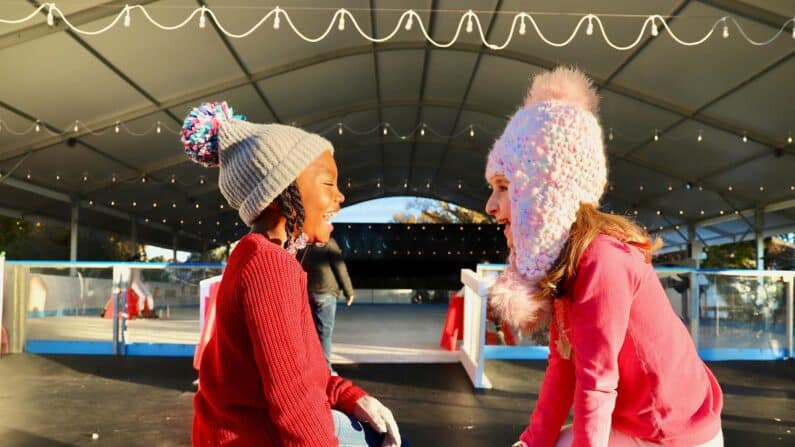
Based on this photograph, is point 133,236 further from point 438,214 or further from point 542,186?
point 542,186

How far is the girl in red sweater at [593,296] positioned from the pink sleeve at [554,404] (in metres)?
0.08

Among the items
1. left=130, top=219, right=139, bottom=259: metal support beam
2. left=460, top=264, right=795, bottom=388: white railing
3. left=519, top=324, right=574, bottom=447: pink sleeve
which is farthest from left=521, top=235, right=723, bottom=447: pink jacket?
left=130, top=219, right=139, bottom=259: metal support beam

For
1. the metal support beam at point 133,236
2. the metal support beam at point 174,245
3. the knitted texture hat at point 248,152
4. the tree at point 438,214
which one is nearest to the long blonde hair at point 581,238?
the knitted texture hat at point 248,152

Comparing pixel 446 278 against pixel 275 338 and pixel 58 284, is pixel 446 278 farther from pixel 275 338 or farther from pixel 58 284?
pixel 275 338

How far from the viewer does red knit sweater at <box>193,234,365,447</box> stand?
107 cm

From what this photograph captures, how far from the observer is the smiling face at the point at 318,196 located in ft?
4.37

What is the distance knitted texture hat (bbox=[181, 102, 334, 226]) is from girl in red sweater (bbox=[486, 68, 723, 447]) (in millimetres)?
455

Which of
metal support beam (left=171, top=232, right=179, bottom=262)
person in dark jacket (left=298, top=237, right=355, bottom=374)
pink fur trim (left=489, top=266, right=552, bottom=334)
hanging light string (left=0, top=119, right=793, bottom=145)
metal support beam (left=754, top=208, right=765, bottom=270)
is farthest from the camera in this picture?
metal support beam (left=171, top=232, right=179, bottom=262)

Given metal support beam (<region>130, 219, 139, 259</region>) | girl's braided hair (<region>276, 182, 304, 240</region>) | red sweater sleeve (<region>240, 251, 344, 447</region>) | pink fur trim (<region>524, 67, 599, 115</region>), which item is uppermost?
metal support beam (<region>130, 219, 139, 259</region>)

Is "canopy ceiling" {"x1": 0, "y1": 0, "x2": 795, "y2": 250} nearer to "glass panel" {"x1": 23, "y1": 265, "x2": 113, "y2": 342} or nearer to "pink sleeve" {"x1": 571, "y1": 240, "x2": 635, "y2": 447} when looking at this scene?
"glass panel" {"x1": 23, "y1": 265, "x2": 113, "y2": 342}

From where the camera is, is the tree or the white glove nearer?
the white glove

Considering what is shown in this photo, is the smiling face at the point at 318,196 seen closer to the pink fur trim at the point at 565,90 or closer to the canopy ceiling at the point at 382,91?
the pink fur trim at the point at 565,90

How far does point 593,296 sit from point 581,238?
0.12 m

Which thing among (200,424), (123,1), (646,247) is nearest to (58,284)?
(123,1)
